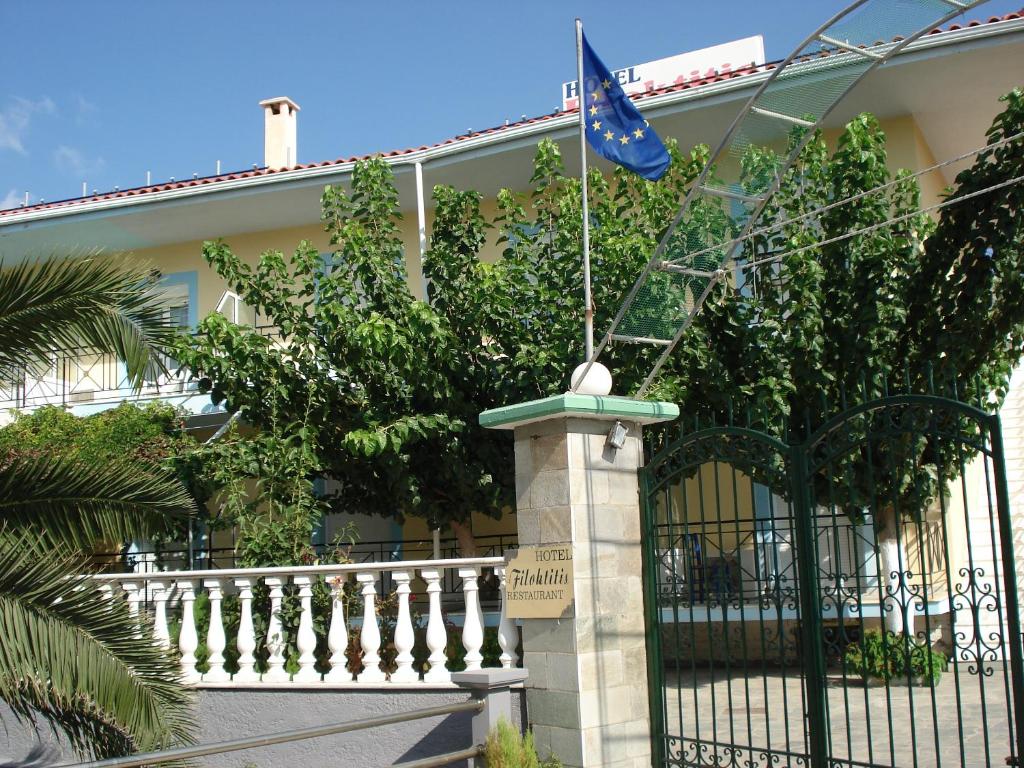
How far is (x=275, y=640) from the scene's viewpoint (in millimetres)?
8508

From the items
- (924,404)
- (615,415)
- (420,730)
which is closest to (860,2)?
(924,404)

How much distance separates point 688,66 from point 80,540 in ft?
41.5

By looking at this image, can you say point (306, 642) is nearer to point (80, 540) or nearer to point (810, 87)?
point (80, 540)

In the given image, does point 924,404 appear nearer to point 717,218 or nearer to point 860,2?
point 860,2

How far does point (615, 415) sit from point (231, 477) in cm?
515

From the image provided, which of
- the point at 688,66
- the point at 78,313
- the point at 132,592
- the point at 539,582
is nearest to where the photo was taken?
the point at 539,582

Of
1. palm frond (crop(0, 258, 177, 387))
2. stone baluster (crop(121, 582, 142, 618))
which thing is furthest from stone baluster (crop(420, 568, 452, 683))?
stone baluster (crop(121, 582, 142, 618))

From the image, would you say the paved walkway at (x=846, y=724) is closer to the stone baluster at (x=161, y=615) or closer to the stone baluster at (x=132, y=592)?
the stone baluster at (x=161, y=615)

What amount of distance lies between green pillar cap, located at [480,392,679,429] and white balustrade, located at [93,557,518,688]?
44.2 inches

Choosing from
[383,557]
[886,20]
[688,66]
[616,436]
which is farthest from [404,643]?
[688,66]

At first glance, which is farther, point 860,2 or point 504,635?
point 504,635

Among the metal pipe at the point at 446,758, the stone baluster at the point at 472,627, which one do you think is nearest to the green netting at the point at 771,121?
the stone baluster at the point at 472,627

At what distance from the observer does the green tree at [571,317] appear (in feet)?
31.9

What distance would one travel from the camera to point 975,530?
12.8 metres
